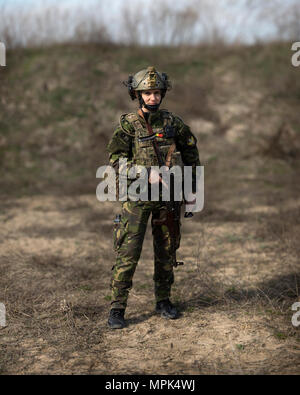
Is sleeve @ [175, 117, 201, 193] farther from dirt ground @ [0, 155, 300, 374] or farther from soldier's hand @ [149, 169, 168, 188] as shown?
dirt ground @ [0, 155, 300, 374]

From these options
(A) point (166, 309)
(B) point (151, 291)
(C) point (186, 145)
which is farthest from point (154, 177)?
(B) point (151, 291)

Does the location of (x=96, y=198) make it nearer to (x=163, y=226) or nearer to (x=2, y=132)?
(x=2, y=132)

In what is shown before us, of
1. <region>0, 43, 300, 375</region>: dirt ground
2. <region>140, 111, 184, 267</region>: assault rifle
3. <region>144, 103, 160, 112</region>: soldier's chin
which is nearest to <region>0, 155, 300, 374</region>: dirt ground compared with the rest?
<region>0, 43, 300, 375</region>: dirt ground

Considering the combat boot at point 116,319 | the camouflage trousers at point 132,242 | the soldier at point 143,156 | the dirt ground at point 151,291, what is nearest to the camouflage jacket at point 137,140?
the soldier at point 143,156

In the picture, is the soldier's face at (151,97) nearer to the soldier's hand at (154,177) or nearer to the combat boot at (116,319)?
the soldier's hand at (154,177)

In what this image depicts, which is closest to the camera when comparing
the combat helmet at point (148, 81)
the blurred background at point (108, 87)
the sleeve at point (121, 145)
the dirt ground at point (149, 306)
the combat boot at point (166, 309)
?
the dirt ground at point (149, 306)

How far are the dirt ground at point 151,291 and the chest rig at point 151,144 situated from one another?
1.36 meters

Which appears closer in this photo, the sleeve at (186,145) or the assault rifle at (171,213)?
the assault rifle at (171,213)

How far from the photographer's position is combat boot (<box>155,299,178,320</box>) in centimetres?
384

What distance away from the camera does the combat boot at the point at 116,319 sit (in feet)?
12.1

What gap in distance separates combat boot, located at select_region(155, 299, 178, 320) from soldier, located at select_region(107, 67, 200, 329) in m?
0.38

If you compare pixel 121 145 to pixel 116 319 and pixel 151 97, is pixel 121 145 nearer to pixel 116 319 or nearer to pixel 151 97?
pixel 151 97

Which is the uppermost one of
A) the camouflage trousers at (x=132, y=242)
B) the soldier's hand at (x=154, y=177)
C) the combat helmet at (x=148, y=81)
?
the combat helmet at (x=148, y=81)

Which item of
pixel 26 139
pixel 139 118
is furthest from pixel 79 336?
pixel 26 139
